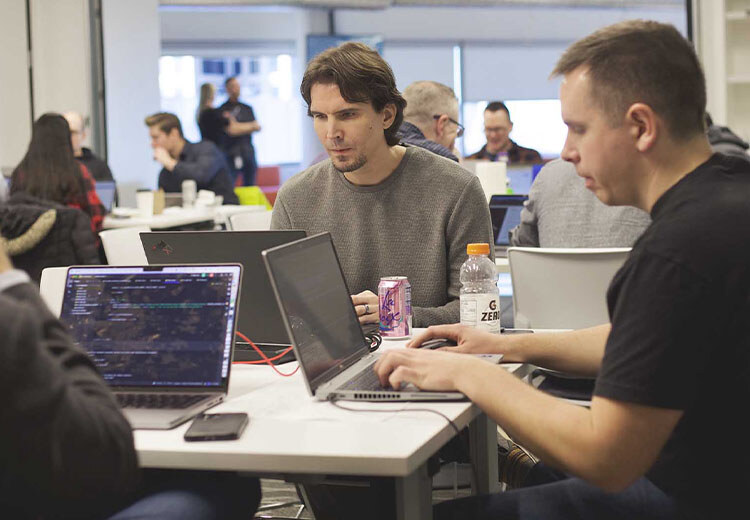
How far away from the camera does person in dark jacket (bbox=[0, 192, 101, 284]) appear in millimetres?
4324

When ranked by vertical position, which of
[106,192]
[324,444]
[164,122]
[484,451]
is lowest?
[484,451]

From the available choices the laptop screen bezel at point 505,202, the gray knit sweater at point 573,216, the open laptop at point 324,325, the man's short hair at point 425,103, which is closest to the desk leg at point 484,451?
the open laptop at point 324,325

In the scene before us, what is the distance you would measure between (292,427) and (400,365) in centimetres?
26

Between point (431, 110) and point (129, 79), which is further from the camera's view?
point (129, 79)

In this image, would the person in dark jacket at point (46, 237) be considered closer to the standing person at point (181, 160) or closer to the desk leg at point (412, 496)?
the standing person at point (181, 160)

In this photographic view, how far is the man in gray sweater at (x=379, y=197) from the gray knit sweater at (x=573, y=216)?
78cm

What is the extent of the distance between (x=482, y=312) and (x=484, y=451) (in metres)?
0.32

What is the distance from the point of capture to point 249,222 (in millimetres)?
3721

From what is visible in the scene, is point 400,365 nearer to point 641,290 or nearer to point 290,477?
point 290,477

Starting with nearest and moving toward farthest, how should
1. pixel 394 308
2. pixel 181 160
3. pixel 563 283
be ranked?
pixel 394 308, pixel 563 283, pixel 181 160

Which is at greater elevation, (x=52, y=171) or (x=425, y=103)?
(x=425, y=103)

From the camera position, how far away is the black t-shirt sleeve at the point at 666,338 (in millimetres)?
1293

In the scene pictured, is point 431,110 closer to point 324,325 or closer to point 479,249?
point 479,249

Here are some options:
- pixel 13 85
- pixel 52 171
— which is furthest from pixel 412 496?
pixel 13 85
